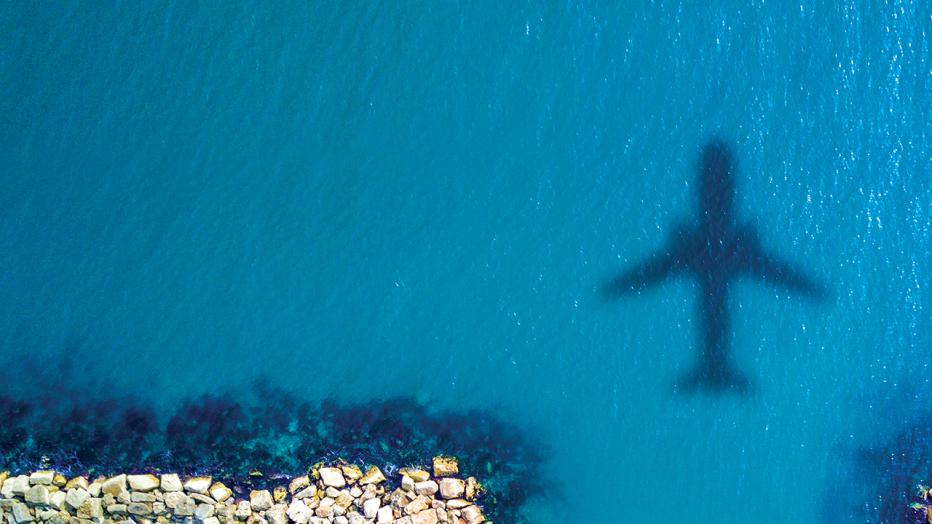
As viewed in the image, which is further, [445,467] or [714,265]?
[714,265]

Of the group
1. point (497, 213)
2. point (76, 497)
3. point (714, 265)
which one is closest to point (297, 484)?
point (76, 497)

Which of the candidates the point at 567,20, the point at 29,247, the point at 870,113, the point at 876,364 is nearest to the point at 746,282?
the point at 876,364

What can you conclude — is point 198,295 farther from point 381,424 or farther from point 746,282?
point 746,282

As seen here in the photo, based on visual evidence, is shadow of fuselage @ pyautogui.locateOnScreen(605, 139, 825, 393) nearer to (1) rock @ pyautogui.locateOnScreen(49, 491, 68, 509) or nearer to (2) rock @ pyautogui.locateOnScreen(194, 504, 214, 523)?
(2) rock @ pyautogui.locateOnScreen(194, 504, 214, 523)

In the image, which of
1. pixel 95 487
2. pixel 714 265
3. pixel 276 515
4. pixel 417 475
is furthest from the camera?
pixel 714 265

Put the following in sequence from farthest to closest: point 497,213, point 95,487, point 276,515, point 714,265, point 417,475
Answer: point 497,213, point 714,265, point 417,475, point 95,487, point 276,515

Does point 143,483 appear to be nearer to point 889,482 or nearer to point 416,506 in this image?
point 416,506
